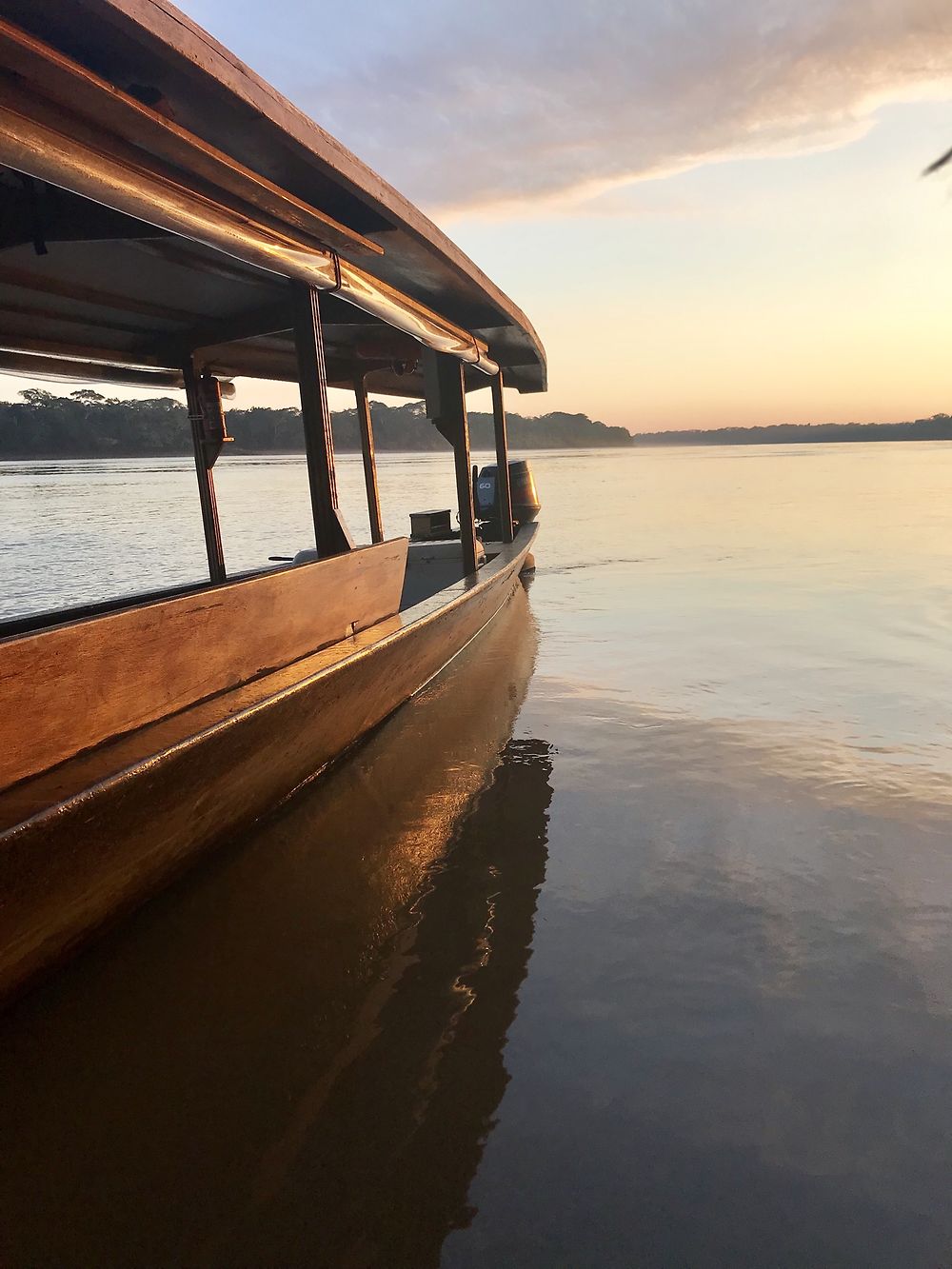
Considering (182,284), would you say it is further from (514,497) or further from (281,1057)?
(514,497)

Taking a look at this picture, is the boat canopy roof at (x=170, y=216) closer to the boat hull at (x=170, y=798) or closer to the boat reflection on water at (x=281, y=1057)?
A: the boat hull at (x=170, y=798)

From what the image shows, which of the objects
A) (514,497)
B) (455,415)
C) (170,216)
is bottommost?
(514,497)

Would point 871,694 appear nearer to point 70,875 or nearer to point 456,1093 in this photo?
point 456,1093

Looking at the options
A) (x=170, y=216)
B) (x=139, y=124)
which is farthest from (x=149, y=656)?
(x=139, y=124)

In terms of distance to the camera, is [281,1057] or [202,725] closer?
[281,1057]

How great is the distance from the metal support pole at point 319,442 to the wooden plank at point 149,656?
20 centimetres

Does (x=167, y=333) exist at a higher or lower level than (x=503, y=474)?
higher

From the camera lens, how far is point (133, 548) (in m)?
17.0

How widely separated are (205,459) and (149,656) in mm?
4616

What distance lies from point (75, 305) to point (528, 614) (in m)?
5.64

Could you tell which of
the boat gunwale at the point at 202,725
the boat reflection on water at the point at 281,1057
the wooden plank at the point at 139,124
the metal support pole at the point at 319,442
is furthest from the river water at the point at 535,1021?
the wooden plank at the point at 139,124

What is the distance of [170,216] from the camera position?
104 inches

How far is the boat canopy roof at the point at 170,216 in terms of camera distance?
7.14 ft

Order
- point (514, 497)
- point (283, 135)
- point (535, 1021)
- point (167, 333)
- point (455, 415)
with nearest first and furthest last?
point (535, 1021), point (283, 135), point (167, 333), point (455, 415), point (514, 497)
